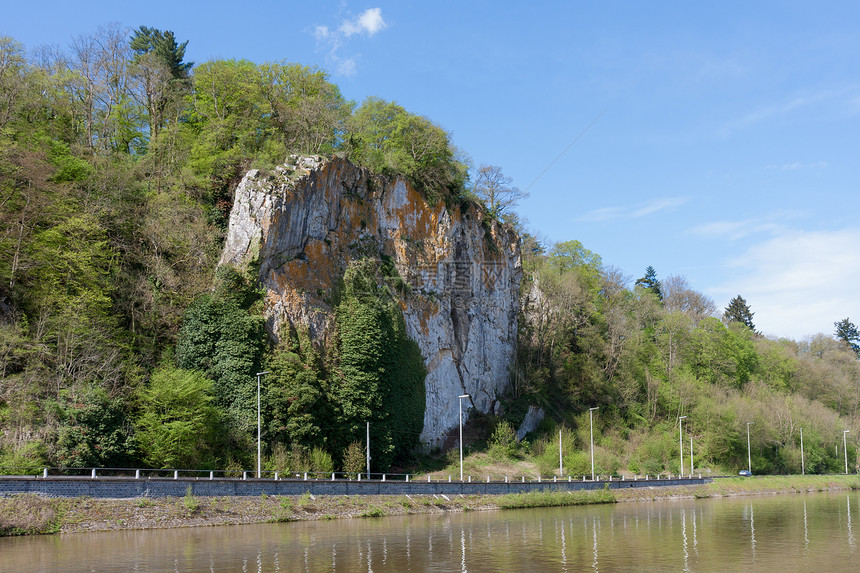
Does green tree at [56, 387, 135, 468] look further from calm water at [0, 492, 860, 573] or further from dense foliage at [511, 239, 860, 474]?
dense foliage at [511, 239, 860, 474]

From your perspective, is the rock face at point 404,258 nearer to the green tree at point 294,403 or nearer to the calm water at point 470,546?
the green tree at point 294,403

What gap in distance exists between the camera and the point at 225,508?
123ft

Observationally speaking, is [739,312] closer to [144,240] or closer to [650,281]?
[650,281]

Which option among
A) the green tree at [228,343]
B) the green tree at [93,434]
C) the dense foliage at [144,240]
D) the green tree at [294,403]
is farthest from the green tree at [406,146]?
the green tree at [93,434]

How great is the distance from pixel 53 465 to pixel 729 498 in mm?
56134

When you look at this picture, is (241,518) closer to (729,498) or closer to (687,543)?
(687,543)

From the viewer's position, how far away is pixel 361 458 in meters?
52.0

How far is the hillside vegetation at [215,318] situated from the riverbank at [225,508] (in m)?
4.80

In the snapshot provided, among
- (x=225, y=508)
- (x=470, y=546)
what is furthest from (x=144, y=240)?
(x=470, y=546)

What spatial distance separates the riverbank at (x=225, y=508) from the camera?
3103cm

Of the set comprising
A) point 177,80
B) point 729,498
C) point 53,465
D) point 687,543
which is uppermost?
point 177,80

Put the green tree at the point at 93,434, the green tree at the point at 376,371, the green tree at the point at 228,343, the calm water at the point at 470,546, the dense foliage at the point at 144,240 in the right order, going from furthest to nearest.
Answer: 1. the green tree at the point at 376,371
2. the green tree at the point at 228,343
3. the dense foliage at the point at 144,240
4. the green tree at the point at 93,434
5. the calm water at the point at 470,546

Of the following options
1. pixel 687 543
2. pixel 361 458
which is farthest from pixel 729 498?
pixel 687 543

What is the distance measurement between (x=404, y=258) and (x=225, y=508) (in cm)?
3328
